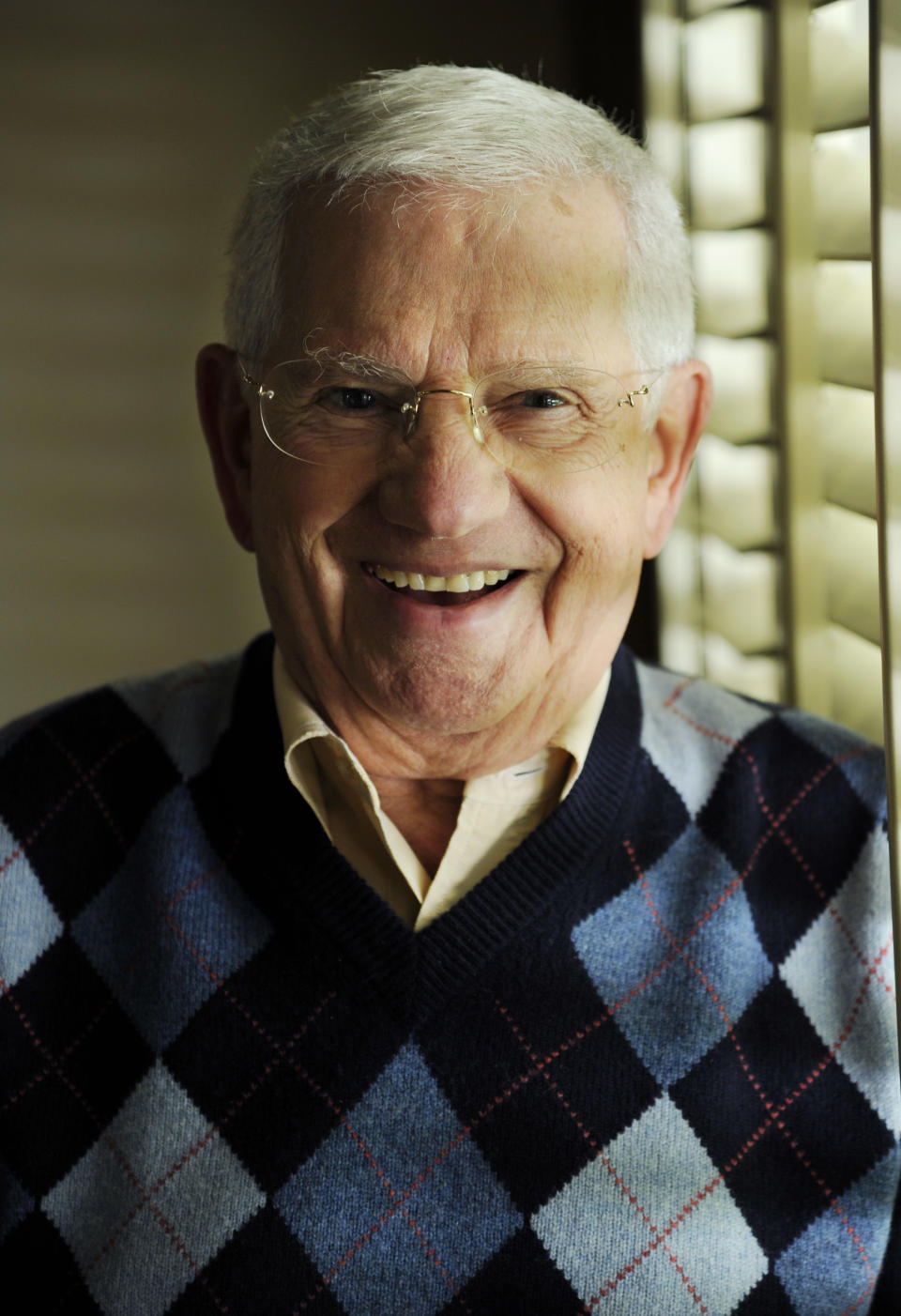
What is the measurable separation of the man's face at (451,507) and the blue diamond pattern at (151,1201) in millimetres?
426

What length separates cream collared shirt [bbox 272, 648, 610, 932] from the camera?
136cm

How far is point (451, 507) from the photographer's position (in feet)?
4.06

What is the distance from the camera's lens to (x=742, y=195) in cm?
174

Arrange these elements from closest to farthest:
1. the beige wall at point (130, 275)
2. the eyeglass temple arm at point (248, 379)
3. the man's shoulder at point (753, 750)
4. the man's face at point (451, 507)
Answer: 1. the man's face at point (451, 507)
2. the eyeglass temple arm at point (248, 379)
3. the man's shoulder at point (753, 750)
4. the beige wall at point (130, 275)

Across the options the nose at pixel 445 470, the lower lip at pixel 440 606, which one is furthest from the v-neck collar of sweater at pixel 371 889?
the nose at pixel 445 470

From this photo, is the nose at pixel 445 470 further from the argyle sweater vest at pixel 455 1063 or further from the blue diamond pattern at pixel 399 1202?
the blue diamond pattern at pixel 399 1202

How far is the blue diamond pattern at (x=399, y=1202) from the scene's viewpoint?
1.24 meters

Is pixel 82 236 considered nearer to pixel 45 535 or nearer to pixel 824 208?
pixel 45 535

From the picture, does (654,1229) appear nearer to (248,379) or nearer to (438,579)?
(438,579)

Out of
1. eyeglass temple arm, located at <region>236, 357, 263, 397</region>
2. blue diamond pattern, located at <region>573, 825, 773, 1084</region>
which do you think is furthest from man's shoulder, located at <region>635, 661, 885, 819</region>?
eyeglass temple arm, located at <region>236, 357, 263, 397</region>

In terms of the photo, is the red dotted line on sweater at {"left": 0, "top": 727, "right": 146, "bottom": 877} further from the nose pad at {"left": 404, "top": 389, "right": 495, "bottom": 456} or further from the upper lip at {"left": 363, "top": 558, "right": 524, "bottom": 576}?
the nose pad at {"left": 404, "top": 389, "right": 495, "bottom": 456}

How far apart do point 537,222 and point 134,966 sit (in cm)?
86

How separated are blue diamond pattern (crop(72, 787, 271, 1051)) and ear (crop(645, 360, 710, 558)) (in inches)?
23.2

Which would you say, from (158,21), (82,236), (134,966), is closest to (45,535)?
(82,236)
